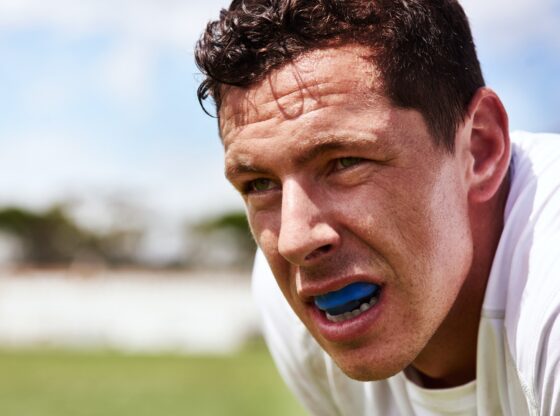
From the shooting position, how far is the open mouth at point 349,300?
10.8 feet

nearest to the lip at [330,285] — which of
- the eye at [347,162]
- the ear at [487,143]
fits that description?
the eye at [347,162]

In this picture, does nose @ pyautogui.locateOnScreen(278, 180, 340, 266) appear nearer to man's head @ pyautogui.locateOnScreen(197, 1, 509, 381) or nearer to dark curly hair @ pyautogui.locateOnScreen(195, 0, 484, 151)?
man's head @ pyautogui.locateOnScreen(197, 1, 509, 381)

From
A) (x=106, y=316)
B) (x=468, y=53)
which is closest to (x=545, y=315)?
(x=468, y=53)

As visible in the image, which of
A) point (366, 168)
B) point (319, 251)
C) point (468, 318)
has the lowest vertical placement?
point (468, 318)

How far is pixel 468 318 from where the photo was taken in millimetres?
3609

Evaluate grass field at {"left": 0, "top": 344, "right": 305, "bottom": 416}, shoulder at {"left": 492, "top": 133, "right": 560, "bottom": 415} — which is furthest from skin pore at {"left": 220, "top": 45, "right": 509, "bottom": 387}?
grass field at {"left": 0, "top": 344, "right": 305, "bottom": 416}

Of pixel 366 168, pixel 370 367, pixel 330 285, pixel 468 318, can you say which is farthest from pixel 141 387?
pixel 366 168

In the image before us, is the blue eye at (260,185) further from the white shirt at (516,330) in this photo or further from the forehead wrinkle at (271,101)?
the white shirt at (516,330)

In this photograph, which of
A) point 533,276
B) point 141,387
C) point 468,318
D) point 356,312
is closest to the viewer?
point 533,276

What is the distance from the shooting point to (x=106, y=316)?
96.2 feet

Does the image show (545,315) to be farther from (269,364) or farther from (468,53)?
(269,364)

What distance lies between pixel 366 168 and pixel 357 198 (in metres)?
0.10

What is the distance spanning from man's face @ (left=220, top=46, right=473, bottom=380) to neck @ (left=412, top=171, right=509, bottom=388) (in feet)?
0.42

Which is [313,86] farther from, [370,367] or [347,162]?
[370,367]
